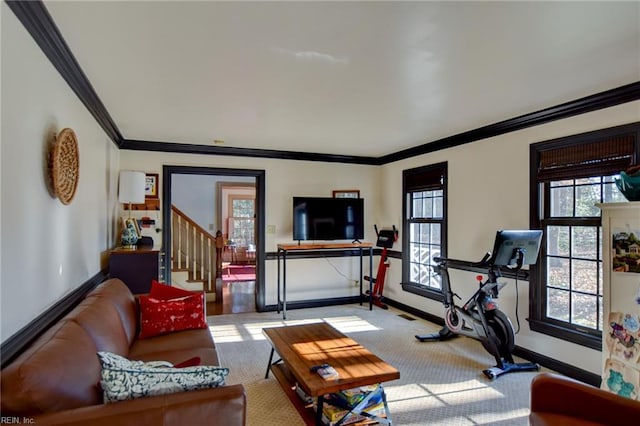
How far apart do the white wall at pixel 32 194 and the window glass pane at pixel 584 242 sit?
4004 mm

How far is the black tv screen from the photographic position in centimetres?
542

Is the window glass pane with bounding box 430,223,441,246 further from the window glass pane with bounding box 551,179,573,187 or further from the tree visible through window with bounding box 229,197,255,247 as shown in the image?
the tree visible through window with bounding box 229,197,255,247

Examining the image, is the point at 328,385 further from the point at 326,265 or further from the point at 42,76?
the point at 326,265

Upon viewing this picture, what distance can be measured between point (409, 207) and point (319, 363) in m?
3.48

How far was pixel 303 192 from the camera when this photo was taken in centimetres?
571

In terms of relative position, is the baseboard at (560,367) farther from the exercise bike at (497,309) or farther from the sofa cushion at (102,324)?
the sofa cushion at (102,324)

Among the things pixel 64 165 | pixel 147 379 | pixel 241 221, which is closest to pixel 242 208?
pixel 241 221

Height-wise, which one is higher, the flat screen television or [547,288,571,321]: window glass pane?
the flat screen television

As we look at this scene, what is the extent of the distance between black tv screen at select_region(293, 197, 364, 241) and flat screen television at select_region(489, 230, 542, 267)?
260 cm

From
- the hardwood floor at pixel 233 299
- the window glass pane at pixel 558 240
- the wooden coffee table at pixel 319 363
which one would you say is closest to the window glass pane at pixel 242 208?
the hardwood floor at pixel 233 299

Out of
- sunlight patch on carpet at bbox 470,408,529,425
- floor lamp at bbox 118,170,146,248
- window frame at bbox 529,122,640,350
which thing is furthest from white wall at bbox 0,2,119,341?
window frame at bbox 529,122,640,350

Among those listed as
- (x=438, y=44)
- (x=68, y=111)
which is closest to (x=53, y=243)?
(x=68, y=111)

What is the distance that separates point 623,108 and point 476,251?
195 cm

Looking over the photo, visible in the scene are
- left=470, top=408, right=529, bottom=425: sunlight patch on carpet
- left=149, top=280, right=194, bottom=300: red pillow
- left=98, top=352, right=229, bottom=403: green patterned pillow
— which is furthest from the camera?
left=149, top=280, right=194, bottom=300: red pillow
